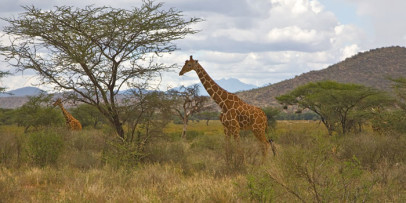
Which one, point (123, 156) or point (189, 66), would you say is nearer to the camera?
point (123, 156)

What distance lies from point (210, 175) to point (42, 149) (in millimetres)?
4846

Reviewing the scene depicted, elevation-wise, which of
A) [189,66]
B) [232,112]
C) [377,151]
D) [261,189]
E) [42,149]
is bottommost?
[377,151]

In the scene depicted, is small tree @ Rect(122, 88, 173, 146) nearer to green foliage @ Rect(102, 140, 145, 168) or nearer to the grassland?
the grassland

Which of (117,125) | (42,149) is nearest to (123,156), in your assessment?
(117,125)

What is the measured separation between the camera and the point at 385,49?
3297 inches

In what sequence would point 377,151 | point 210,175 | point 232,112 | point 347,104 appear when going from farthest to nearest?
point 347,104, point 232,112, point 377,151, point 210,175

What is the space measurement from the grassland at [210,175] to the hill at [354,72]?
59.8 m

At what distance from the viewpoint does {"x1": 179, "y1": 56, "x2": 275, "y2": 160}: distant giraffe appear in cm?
1230

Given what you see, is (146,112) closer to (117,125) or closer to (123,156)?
(117,125)

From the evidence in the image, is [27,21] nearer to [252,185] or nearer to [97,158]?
[97,158]

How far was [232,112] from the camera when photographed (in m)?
12.4

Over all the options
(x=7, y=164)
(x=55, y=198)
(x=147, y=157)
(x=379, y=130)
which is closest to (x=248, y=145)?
(x=147, y=157)

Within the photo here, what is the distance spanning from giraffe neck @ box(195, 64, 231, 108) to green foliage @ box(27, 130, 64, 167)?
464 centimetres

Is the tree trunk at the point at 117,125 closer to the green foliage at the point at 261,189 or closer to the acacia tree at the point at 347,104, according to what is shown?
the green foliage at the point at 261,189
